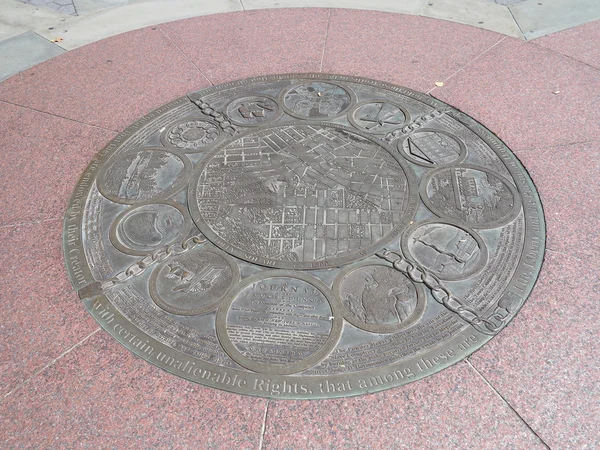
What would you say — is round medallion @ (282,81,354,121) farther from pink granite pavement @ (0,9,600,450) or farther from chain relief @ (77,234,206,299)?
chain relief @ (77,234,206,299)

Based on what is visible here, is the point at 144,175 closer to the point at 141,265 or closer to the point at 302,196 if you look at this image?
the point at 141,265

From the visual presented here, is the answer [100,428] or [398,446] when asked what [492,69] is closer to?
[398,446]

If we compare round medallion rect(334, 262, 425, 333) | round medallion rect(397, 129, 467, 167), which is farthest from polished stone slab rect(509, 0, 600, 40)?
round medallion rect(334, 262, 425, 333)

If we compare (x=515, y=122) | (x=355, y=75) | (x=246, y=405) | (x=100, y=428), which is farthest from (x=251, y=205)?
(x=515, y=122)

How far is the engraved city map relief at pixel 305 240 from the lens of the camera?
123 inches

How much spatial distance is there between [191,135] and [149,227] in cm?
116

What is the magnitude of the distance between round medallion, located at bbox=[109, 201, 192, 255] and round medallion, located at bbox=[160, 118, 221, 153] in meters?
0.73

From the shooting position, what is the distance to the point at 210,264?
3590 millimetres

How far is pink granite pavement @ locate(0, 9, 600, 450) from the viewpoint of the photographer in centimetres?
285

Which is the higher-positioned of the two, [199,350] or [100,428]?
[199,350]

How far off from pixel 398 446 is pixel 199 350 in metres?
1.27

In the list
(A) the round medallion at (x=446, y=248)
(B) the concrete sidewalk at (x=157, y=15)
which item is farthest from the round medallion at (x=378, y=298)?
(B) the concrete sidewalk at (x=157, y=15)

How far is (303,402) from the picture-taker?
294cm

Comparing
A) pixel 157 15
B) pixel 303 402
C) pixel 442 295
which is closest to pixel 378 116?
pixel 442 295
